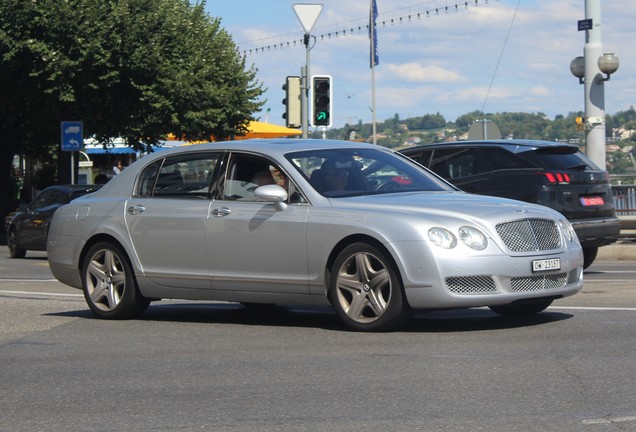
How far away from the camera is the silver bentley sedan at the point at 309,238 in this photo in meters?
9.17

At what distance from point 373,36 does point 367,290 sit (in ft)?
156

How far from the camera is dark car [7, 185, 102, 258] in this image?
2523cm

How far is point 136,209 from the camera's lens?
1104cm

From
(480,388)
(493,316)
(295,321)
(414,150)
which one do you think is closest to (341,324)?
(295,321)

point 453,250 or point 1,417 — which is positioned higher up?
point 453,250

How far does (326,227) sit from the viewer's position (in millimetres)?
9648

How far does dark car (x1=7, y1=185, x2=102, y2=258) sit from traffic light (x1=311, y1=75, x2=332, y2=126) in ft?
15.5

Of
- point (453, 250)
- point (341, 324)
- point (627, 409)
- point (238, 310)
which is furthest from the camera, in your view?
point (238, 310)

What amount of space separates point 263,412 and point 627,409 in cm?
184

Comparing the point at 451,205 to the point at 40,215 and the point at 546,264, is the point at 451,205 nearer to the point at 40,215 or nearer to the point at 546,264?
the point at 546,264

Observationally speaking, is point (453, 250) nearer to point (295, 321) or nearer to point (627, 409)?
point (295, 321)

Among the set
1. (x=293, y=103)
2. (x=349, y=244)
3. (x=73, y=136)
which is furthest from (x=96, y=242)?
(x=73, y=136)

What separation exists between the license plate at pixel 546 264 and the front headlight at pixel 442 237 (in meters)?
0.69

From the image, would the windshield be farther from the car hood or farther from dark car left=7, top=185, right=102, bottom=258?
dark car left=7, top=185, right=102, bottom=258
